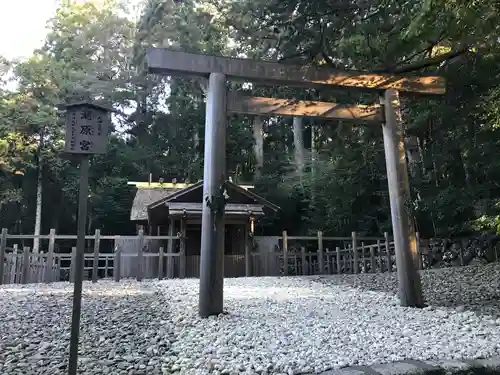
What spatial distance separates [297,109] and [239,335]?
3.60 meters

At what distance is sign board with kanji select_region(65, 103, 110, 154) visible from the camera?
395 cm

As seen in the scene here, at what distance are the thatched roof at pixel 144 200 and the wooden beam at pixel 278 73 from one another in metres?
11.3

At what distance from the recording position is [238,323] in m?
4.89

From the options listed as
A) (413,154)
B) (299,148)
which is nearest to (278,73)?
(413,154)

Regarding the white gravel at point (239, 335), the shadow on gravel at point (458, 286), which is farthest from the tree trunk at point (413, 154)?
the white gravel at point (239, 335)

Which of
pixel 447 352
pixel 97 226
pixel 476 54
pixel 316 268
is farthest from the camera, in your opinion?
pixel 97 226

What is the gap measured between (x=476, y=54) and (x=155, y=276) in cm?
1026

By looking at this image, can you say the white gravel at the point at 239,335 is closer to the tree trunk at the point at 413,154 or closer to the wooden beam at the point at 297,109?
the wooden beam at the point at 297,109

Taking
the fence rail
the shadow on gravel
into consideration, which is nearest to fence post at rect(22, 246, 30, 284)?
the fence rail

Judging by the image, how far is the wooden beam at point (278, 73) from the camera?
18.2 feet

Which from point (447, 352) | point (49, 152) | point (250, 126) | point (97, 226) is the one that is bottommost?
point (447, 352)

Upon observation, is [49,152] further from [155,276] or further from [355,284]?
[355,284]

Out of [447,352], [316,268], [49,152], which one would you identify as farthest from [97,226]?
[447,352]

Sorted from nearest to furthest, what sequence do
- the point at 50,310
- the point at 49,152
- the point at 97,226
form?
the point at 50,310 < the point at 49,152 < the point at 97,226
